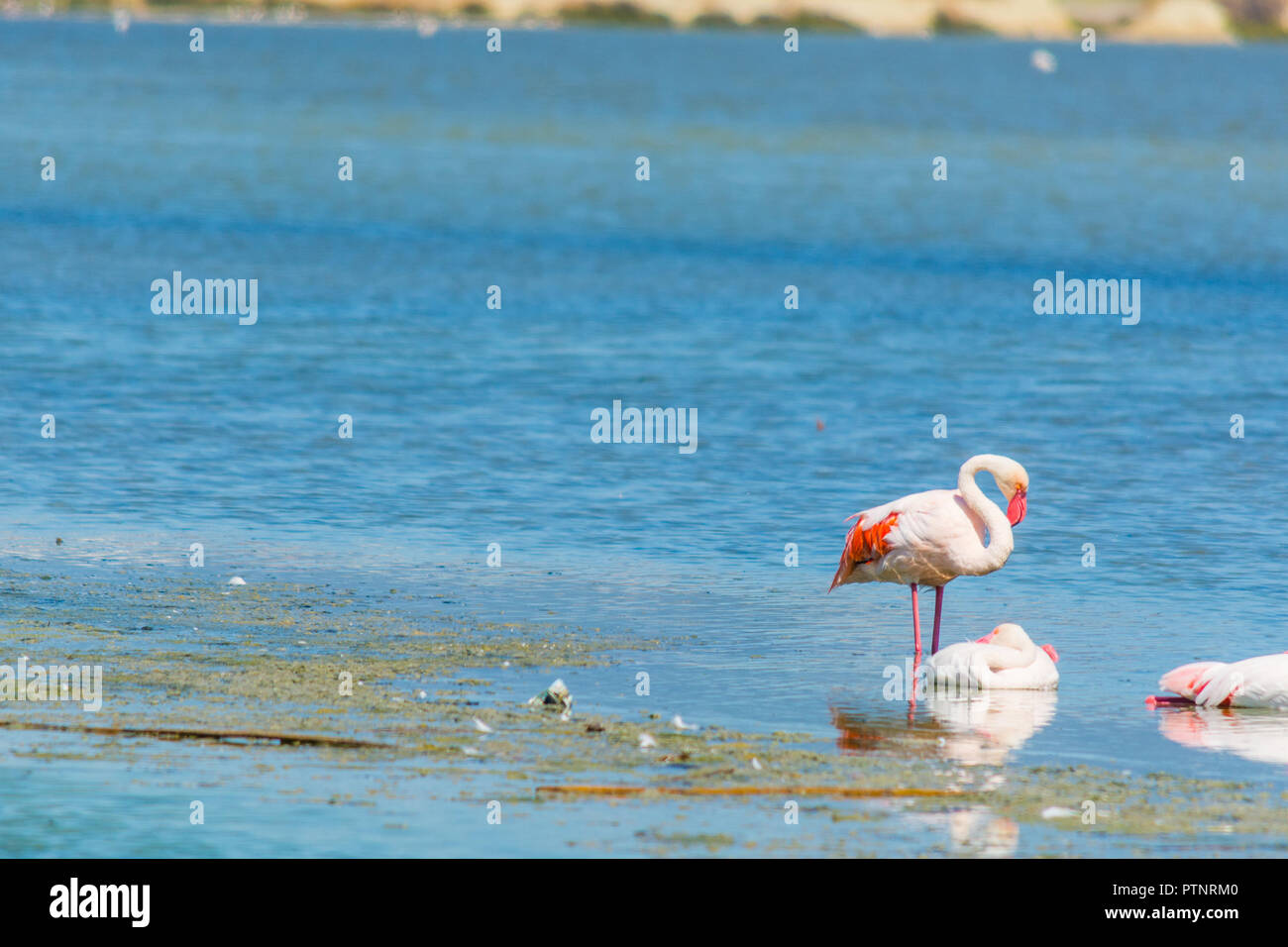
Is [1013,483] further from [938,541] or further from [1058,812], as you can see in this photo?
[1058,812]

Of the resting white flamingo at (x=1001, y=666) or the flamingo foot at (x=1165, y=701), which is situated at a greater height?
the resting white flamingo at (x=1001, y=666)

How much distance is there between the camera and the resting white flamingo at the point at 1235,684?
42.4 ft

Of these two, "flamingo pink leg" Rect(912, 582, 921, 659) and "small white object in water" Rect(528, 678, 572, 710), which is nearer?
"small white object in water" Rect(528, 678, 572, 710)

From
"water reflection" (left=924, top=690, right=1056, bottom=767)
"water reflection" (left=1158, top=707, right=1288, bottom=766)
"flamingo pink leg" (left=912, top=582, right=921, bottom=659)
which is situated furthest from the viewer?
"flamingo pink leg" (left=912, top=582, right=921, bottom=659)

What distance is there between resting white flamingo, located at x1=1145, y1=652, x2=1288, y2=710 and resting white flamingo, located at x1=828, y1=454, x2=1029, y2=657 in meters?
1.63

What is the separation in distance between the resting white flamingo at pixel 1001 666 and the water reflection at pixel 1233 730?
2.75 ft

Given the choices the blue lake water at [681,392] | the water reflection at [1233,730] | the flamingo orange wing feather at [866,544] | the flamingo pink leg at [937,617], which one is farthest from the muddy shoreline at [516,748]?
the flamingo pink leg at [937,617]

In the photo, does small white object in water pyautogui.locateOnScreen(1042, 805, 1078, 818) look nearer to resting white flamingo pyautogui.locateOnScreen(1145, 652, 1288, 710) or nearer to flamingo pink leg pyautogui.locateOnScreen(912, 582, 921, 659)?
resting white flamingo pyautogui.locateOnScreen(1145, 652, 1288, 710)

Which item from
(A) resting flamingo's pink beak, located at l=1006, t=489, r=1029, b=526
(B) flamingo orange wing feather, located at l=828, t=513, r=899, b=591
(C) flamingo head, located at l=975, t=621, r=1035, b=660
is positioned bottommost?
(C) flamingo head, located at l=975, t=621, r=1035, b=660

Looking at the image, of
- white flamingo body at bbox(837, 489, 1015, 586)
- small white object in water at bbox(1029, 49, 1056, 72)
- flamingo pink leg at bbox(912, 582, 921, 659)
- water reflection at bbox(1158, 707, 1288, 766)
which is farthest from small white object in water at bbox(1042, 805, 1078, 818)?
small white object in water at bbox(1029, 49, 1056, 72)

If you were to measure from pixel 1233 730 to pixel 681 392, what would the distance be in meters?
15.1

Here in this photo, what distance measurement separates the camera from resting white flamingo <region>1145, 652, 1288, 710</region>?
509 inches

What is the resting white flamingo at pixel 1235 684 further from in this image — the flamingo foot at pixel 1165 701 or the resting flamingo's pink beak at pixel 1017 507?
the resting flamingo's pink beak at pixel 1017 507

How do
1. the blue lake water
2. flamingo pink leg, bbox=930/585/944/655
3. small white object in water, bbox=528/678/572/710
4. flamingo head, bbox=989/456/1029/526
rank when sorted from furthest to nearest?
1. the blue lake water
2. flamingo head, bbox=989/456/1029/526
3. flamingo pink leg, bbox=930/585/944/655
4. small white object in water, bbox=528/678/572/710
